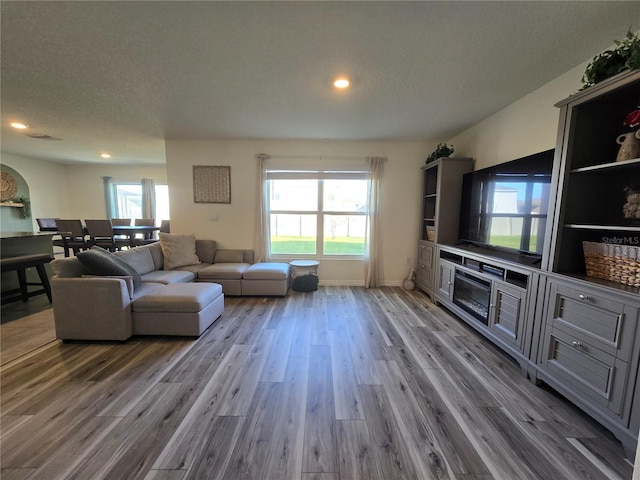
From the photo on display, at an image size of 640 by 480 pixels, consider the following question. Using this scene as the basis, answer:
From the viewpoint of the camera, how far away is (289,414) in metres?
1.48

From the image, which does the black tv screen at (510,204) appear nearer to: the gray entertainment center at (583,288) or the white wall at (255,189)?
the gray entertainment center at (583,288)

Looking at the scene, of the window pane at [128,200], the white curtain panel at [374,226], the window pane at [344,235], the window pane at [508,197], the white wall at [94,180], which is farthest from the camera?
the window pane at [128,200]

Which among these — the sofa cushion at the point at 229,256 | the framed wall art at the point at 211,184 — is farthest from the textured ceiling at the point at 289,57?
the sofa cushion at the point at 229,256

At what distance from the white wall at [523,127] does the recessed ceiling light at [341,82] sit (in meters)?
1.95

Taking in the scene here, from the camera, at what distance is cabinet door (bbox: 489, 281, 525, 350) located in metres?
1.95

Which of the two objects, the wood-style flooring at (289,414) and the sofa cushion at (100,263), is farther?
the sofa cushion at (100,263)

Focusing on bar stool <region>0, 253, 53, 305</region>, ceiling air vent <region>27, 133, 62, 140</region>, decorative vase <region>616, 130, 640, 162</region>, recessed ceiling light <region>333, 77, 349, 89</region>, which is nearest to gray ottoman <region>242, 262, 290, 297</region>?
recessed ceiling light <region>333, 77, 349, 89</region>

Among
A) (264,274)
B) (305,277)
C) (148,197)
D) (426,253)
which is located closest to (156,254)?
(264,274)

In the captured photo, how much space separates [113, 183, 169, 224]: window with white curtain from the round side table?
16.3 feet

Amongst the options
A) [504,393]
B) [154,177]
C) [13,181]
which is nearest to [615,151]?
[504,393]

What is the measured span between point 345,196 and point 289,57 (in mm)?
2564

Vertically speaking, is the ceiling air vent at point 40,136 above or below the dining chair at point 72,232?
above

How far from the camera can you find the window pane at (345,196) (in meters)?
4.24

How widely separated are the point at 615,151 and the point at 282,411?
2.89 metres
